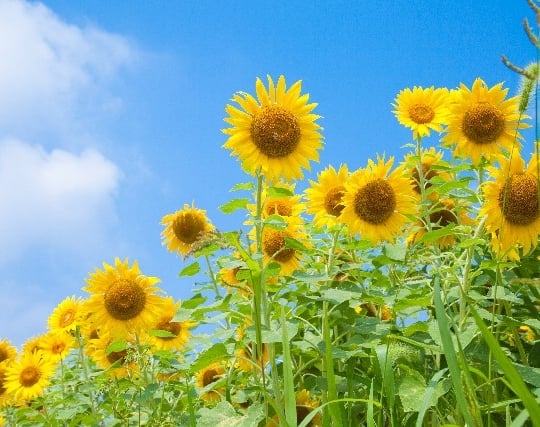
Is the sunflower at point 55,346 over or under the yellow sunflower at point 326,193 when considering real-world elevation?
over

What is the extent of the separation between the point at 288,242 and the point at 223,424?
0.90m

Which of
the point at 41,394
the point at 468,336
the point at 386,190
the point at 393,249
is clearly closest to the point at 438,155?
the point at 386,190

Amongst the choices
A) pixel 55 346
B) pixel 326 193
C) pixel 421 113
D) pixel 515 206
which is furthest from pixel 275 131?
pixel 55 346

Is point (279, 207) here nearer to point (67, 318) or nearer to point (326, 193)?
point (326, 193)

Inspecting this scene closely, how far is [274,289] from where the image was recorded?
3.77 meters

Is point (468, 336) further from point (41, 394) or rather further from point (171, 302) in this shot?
point (41, 394)

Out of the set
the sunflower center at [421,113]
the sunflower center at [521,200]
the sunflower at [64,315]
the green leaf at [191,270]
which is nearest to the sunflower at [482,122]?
the sunflower center at [421,113]

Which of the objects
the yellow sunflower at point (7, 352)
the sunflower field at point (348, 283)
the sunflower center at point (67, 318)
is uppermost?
the yellow sunflower at point (7, 352)

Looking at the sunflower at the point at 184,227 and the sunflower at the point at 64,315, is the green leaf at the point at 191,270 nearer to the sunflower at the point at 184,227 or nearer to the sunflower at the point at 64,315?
the sunflower at the point at 184,227

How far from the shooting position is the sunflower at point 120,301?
4855 millimetres

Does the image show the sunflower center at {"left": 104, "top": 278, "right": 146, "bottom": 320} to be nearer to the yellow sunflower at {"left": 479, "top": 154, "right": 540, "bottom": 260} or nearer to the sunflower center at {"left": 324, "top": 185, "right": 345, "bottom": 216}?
the sunflower center at {"left": 324, "top": 185, "right": 345, "bottom": 216}

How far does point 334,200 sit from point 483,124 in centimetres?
105

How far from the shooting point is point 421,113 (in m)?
5.10

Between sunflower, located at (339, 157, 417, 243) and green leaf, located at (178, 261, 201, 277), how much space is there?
0.90m
